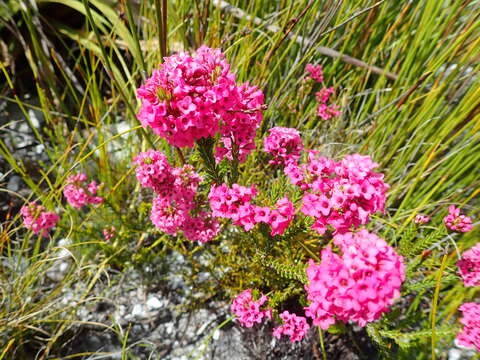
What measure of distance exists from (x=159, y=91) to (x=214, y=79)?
16cm

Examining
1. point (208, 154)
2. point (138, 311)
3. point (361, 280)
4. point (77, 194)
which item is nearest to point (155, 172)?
point (208, 154)

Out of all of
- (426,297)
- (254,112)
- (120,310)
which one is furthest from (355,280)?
(120,310)

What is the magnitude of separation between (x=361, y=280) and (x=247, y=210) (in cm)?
40

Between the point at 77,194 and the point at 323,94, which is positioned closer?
the point at 77,194

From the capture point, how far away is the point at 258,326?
5.16 feet

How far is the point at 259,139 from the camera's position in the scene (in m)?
1.97

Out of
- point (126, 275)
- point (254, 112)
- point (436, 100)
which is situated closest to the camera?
point (254, 112)

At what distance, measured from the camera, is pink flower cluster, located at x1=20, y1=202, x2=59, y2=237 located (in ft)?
4.83

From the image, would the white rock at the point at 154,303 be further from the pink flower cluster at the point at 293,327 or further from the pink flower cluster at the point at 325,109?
the pink flower cluster at the point at 325,109

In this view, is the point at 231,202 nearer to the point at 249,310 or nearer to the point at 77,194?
the point at 249,310

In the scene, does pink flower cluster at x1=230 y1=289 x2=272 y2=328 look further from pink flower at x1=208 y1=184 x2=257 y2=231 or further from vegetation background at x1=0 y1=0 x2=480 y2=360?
pink flower at x1=208 y1=184 x2=257 y2=231

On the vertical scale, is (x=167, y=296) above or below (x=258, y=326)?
below

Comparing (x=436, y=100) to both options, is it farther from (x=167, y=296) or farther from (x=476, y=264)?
(x=167, y=296)

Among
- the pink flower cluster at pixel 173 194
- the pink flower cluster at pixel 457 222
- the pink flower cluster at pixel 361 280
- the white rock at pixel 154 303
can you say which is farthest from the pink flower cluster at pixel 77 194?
the pink flower cluster at pixel 457 222
